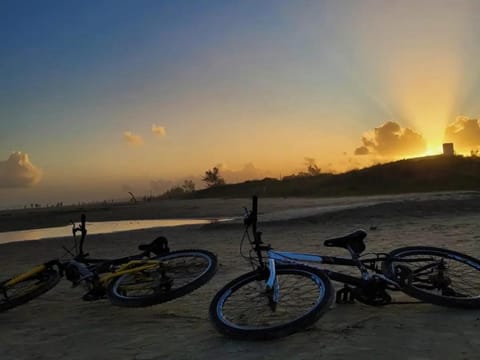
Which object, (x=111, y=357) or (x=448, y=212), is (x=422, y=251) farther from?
(x=448, y=212)

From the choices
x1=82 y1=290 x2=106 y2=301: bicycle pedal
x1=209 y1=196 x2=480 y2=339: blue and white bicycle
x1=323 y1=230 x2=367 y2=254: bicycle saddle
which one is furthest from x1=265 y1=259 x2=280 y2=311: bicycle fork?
x1=82 y1=290 x2=106 y2=301: bicycle pedal

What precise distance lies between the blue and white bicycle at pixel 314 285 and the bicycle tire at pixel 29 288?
2.86m

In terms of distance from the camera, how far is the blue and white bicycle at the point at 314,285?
507cm

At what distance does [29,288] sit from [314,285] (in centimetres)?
423

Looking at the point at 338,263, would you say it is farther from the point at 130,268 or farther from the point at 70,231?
the point at 70,231

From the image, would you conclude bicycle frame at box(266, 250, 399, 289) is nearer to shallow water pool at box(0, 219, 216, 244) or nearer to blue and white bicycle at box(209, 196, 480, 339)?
blue and white bicycle at box(209, 196, 480, 339)

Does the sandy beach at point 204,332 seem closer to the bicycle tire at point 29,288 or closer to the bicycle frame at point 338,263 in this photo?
the bicycle tire at point 29,288

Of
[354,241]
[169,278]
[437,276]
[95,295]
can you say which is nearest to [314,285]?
[354,241]

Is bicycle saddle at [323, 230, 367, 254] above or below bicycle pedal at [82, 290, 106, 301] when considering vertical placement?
above

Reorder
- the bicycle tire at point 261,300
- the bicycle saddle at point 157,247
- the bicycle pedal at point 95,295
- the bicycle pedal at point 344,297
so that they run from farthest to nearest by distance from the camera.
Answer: the bicycle saddle at point 157,247 → the bicycle pedal at point 95,295 → the bicycle pedal at point 344,297 → the bicycle tire at point 261,300

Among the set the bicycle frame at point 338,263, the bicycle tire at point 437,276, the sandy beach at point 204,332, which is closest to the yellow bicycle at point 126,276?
the sandy beach at point 204,332

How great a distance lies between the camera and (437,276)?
546 cm

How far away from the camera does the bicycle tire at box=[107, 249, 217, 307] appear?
19.1ft

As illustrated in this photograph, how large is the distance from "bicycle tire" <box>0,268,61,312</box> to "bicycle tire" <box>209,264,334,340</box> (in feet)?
9.38
